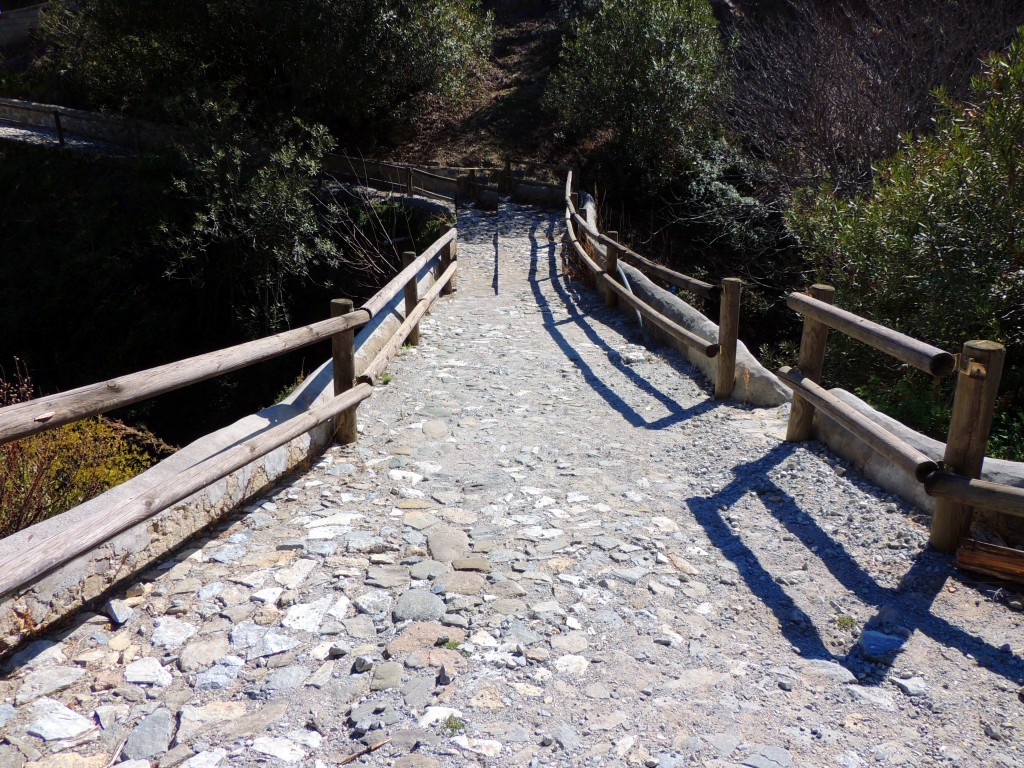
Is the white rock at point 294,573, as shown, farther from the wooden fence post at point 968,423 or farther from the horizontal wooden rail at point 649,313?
the horizontal wooden rail at point 649,313

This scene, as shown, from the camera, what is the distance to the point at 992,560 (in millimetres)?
3617

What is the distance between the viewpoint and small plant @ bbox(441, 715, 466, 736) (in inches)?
105

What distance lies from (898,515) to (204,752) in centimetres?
363

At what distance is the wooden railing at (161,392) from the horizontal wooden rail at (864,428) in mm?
2984

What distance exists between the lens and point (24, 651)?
305cm

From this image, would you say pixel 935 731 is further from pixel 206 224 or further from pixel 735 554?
pixel 206 224

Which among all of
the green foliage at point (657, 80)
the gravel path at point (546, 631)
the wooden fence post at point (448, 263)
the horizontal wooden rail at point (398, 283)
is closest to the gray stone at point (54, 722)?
the gravel path at point (546, 631)

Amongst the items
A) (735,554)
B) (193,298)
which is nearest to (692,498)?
(735,554)

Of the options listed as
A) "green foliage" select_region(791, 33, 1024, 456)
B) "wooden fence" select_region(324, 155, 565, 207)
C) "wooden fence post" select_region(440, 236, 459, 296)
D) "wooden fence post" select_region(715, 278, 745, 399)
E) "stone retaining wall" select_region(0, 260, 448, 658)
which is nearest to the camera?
"stone retaining wall" select_region(0, 260, 448, 658)

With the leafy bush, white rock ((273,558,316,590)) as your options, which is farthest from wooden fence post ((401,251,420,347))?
white rock ((273,558,316,590))

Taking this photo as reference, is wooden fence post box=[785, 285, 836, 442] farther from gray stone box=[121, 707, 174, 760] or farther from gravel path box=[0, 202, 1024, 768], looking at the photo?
gray stone box=[121, 707, 174, 760]

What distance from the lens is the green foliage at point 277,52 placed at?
19.3m

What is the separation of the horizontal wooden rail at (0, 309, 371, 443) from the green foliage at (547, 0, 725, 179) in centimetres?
1785

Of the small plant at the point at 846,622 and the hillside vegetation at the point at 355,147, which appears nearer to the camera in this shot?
the small plant at the point at 846,622
